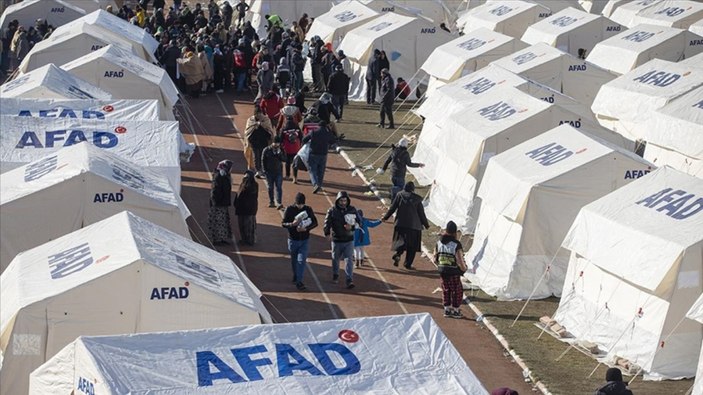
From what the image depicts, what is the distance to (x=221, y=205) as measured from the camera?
72.0 ft

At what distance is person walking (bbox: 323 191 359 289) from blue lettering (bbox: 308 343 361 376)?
7452mm

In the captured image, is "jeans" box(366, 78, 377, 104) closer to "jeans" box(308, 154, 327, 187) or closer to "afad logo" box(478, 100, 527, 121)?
"jeans" box(308, 154, 327, 187)

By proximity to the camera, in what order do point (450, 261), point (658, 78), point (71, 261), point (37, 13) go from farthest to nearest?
point (37, 13) → point (658, 78) → point (450, 261) → point (71, 261)

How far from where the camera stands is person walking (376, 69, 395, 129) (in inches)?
1203

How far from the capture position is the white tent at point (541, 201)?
65.2 feet

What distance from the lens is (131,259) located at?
14.6 meters

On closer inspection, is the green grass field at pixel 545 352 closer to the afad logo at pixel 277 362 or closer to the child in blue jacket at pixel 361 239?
the child in blue jacket at pixel 361 239

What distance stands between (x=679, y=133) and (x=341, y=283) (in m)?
7.74

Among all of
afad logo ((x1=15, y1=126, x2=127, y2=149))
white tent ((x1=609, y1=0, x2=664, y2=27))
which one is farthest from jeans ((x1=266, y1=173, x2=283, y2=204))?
white tent ((x1=609, y1=0, x2=664, y2=27))

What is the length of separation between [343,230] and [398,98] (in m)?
15.0

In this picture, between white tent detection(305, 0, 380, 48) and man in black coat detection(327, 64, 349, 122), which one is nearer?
man in black coat detection(327, 64, 349, 122)

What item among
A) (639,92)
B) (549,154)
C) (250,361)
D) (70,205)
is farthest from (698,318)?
(639,92)

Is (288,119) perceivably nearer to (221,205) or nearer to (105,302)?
(221,205)

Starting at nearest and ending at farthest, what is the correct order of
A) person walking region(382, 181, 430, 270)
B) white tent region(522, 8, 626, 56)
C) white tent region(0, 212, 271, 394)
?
white tent region(0, 212, 271, 394)
person walking region(382, 181, 430, 270)
white tent region(522, 8, 626, 56)
